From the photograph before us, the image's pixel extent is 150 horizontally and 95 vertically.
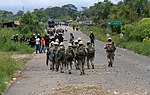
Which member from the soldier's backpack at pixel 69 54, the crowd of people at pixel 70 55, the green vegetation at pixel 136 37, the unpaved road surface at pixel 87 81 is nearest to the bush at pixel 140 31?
the green vegetation at pixel 136 37

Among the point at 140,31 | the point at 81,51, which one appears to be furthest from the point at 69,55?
the point at 140,31

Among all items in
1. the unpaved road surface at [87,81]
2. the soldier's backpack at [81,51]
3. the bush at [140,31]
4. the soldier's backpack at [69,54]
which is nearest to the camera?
the unpaved road surface at [87,81]

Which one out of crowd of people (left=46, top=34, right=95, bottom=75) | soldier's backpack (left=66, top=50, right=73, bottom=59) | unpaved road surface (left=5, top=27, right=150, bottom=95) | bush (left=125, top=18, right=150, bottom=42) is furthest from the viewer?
bush (left=125, top=18, right=150, bottom=42)

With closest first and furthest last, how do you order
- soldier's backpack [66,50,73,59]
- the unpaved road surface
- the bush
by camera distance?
the unpaved road surface
soldier's backpack [66,50,73,59]
the bush

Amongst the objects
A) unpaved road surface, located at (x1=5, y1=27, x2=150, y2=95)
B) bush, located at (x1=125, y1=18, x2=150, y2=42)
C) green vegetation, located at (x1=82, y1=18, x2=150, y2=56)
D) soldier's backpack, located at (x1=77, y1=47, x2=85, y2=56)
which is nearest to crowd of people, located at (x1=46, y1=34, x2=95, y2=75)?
soldier's backpack, located at (x1=77, y1=47, x2=85, y2=56)

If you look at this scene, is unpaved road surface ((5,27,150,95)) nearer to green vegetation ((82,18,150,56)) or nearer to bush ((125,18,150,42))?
green vegetation ((82,18,150,56))

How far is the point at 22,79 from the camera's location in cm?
2211

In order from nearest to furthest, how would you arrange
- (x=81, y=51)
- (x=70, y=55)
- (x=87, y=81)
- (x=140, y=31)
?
1. (x=87, y=81)
2. (x=81, y=51)
3. (x=70, y=55)
4. (x=140, y=31)

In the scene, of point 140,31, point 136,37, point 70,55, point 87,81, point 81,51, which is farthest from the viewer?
point 136,37

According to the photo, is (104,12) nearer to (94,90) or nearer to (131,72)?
(131,72)

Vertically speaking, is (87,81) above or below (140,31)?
below

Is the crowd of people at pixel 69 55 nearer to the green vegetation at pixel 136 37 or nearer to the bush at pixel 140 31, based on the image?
the green vegetation at pixel 136 37

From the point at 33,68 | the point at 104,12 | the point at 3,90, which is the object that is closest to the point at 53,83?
the point at 3,90

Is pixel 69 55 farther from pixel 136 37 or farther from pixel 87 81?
pixel 136 37
